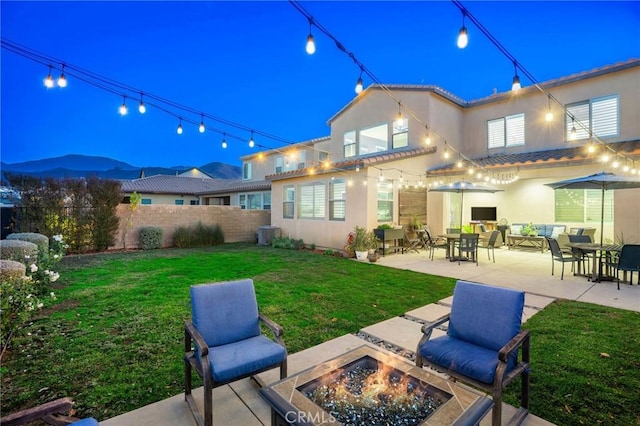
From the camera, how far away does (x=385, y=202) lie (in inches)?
429

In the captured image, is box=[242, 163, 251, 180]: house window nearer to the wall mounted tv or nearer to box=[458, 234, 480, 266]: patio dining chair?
the wall mounted tv

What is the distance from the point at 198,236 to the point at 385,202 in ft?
27.4

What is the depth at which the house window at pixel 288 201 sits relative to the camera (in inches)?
529

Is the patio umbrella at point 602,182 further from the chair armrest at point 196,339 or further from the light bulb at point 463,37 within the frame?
the chair armrest at point 196,339

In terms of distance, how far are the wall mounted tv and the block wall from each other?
1014 cm

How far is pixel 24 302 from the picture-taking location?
3.52 metres

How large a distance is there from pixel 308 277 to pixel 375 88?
10.0m

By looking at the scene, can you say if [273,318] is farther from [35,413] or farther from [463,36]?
[463,36]

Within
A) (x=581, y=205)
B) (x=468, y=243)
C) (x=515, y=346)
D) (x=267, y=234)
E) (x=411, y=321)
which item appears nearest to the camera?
(x=515, y=346)

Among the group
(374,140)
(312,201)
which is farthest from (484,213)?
(312,201)

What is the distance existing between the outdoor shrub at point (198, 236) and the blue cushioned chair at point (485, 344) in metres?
12.5

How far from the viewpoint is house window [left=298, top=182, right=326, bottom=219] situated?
1200cm

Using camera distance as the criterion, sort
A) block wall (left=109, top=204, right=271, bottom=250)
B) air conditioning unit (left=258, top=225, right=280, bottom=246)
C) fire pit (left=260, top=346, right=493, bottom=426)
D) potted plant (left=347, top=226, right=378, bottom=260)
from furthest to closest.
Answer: air conditioning unit (left=258, top=225, right=280, bottom=246)
block wall (left=109, top=204, right=271, bottom=250)
potted plant (left=347, top=226, right=378, bottom=260)
fire pit (left=260, top=346, right=493, bottom=426)

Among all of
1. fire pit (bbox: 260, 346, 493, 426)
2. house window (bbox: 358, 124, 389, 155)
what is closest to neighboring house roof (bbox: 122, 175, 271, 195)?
house window (bbox: 358, 124, 389, 155)
